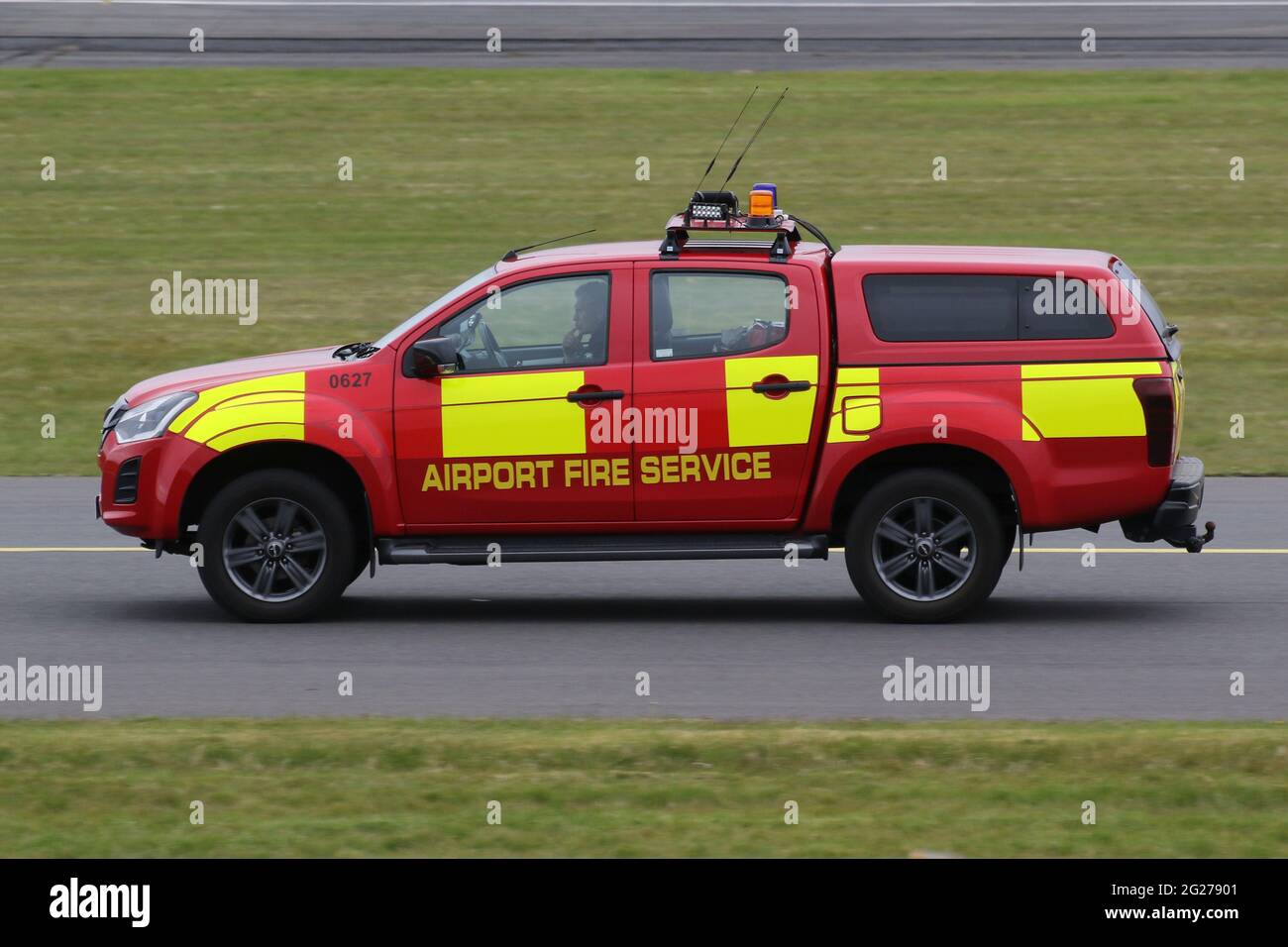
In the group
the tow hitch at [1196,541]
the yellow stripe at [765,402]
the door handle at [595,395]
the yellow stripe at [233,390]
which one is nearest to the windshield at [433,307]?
the yellow stripe at [233,390]

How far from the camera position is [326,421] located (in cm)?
1011

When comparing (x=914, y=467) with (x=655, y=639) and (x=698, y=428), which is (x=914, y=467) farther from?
(x=655, y=639)

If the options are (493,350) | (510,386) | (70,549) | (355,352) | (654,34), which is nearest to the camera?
(510,386)

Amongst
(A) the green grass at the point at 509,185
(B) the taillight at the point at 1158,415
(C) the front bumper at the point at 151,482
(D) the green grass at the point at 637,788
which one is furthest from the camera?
(A) the green grass at the point at 509,185

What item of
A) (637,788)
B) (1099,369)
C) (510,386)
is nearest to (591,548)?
(510,386)

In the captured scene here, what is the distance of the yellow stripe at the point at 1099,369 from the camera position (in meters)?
10.1

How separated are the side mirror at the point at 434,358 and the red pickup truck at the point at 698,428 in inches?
0.6

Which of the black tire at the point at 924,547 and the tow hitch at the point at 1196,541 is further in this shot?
the tow hitch at the point at 1196,541

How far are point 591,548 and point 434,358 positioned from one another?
3.98 ft

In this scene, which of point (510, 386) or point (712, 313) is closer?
point (510, 386)

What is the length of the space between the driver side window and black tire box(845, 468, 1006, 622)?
1.56 metres

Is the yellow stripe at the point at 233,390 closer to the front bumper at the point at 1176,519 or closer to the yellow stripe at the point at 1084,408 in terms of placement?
the yellow stripe at the point at 1084,408

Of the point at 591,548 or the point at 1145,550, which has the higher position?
the point at 591,548

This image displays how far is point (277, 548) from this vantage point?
33.9 feet
